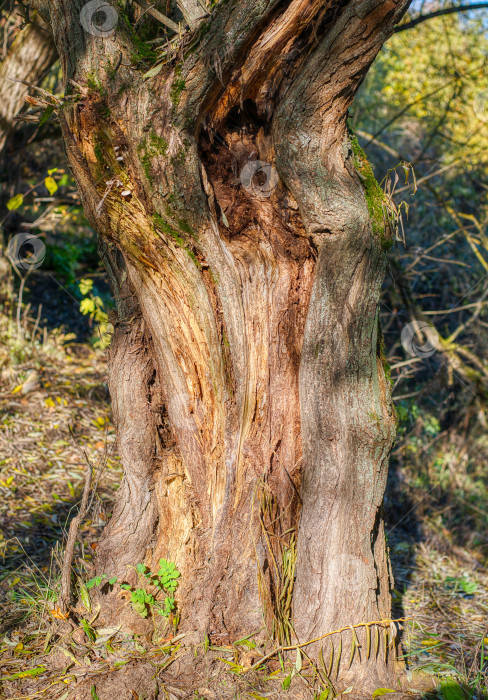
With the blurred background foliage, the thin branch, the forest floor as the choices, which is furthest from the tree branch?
the forest floor

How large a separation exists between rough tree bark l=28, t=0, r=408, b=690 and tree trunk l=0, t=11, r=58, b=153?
2.72m

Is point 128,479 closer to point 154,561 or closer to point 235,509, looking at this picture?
point 154,561

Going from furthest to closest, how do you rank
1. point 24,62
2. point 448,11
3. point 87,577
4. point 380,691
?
point 24,62 → point 448,11 → point 87,577 → point 380,691

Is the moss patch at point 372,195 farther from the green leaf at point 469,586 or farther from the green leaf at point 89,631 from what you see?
the green leaf at point 469,586

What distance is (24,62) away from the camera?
5137 millimetres

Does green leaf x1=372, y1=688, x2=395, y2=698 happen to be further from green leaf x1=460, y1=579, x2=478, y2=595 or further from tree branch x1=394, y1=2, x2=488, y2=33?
tree branch x1=394, y1=2, x2=488, y2=33

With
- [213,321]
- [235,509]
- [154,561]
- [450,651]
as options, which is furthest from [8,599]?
[450,651]

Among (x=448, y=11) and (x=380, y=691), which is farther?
(x=448, y=11)

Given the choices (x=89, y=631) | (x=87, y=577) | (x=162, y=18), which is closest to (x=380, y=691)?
(x=89, y=631)

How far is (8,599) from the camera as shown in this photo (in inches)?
117

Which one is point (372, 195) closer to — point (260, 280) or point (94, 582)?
point (260, 280)

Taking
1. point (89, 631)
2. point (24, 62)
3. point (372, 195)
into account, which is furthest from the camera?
point (24, 62)

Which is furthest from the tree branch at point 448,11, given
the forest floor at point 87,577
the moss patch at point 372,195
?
the forest floor at point 87,577

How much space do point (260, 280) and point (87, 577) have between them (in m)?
1.81
